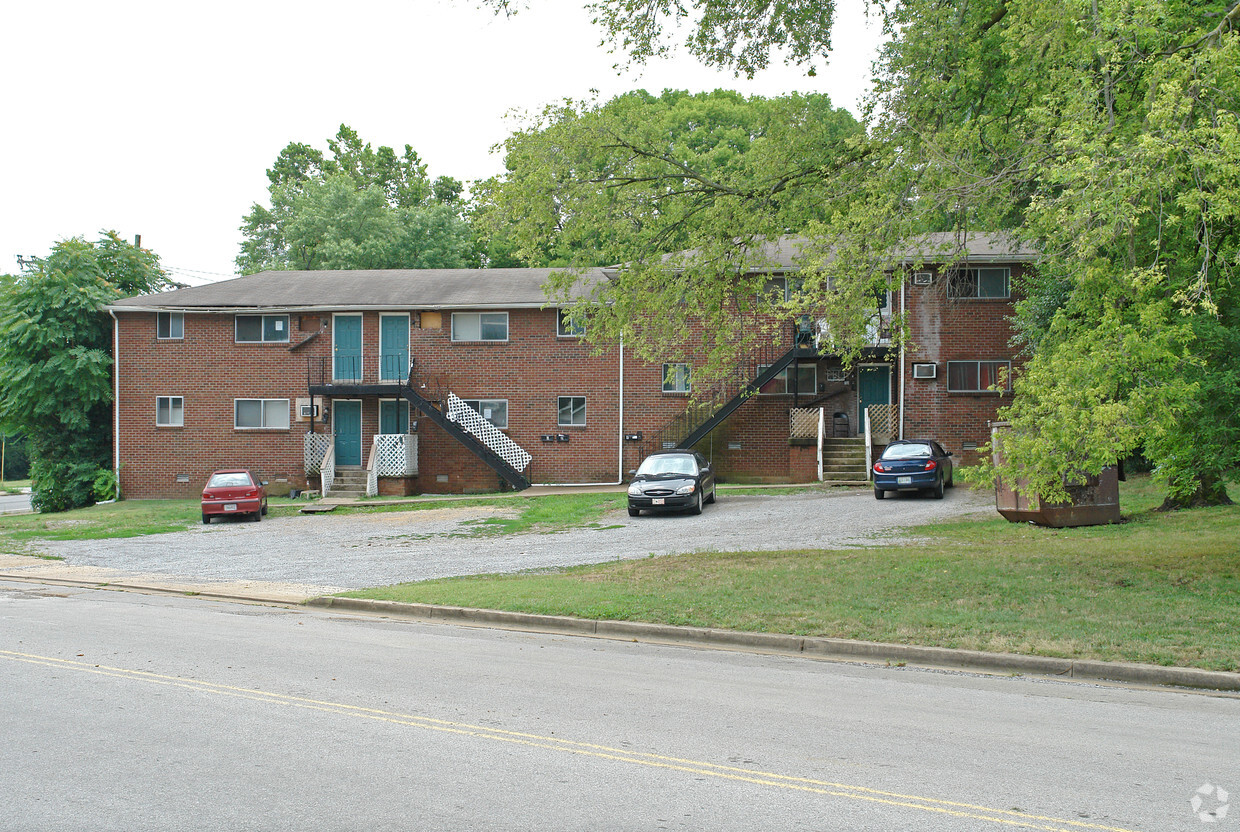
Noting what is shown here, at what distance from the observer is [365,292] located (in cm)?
3303

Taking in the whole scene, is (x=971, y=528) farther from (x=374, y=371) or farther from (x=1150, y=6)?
(x=374, y=371)

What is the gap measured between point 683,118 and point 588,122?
1686 inches

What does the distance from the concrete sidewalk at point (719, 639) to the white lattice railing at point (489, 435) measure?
15628mm

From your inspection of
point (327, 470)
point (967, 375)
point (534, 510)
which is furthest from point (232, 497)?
point (967, 375)

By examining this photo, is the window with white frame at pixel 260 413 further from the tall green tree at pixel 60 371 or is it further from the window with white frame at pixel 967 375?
the window with white frame at pixel 967 375

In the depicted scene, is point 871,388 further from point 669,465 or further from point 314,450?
point 314,450

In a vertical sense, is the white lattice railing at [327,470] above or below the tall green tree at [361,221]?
below

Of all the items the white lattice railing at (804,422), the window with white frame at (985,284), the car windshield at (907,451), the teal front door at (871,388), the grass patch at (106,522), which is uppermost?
the window with white frame at (985,284)

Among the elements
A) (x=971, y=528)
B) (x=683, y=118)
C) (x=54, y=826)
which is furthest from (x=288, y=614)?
(x=683, y=118)

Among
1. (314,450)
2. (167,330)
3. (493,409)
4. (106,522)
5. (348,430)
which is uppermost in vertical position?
(167,330)

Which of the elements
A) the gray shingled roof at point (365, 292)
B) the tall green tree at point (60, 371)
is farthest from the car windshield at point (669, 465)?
the tall green tree at point (60, 371)

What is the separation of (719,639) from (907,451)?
14889 millimetres

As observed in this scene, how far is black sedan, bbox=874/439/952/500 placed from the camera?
22906mm

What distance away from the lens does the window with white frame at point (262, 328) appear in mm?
32406
